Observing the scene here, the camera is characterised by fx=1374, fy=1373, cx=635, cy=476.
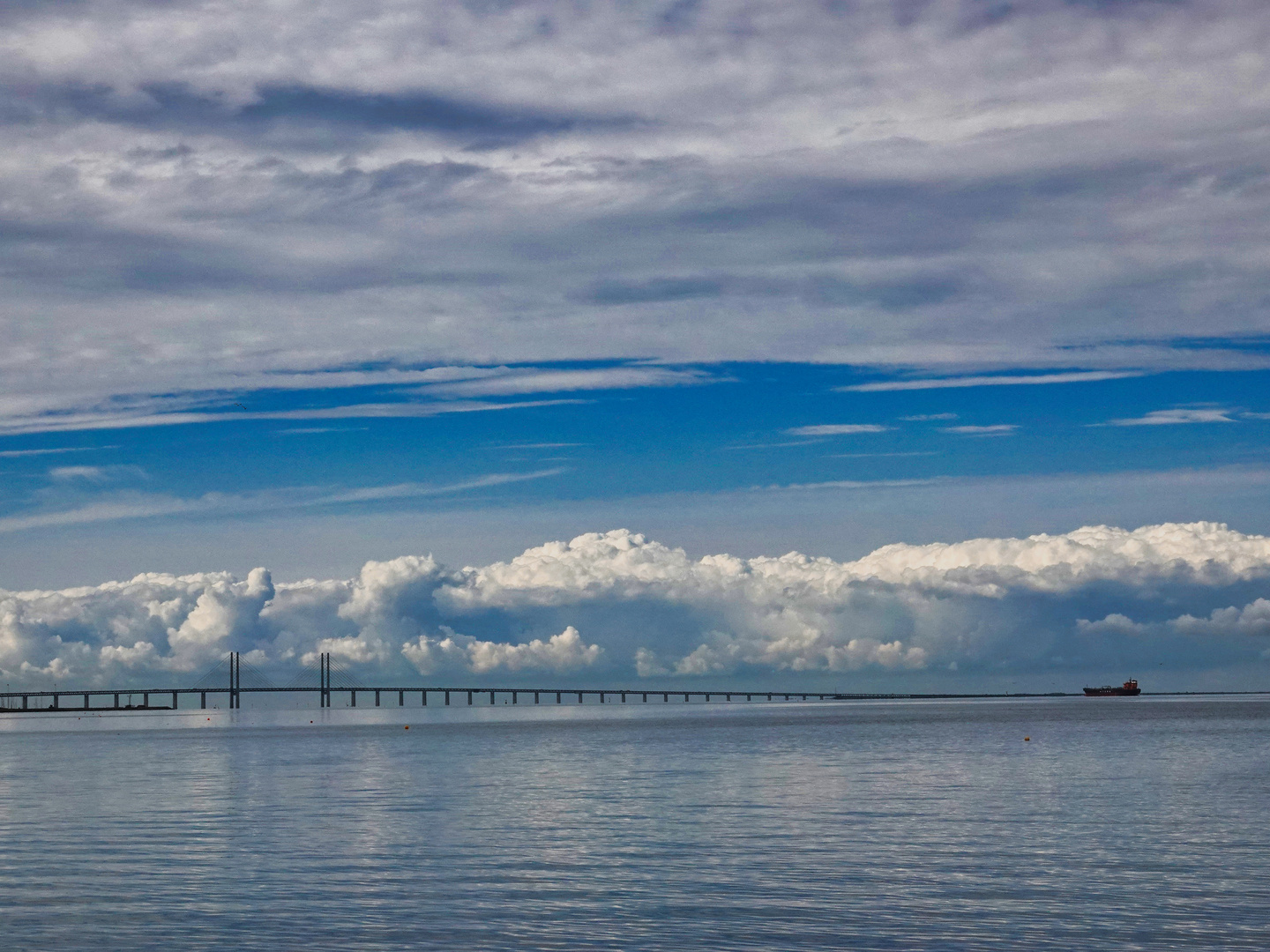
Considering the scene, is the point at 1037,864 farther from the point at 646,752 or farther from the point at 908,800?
the point at 646,752

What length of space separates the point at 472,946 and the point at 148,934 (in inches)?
322

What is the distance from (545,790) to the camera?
77.4m

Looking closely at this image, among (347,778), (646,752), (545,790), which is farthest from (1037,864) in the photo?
(646,752)

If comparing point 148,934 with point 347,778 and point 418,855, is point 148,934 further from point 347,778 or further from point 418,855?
point 347,778

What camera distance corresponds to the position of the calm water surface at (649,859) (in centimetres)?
3288

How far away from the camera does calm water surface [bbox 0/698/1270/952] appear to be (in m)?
32.9

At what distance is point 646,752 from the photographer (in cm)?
12800

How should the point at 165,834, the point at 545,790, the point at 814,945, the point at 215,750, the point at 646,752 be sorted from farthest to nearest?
the point at 215,750 → the point at 646,752 → the point at 545,790 → the point at 165,834 → the point at 814,945

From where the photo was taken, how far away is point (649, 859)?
45562 mm

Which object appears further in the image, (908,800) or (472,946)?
(908,800)

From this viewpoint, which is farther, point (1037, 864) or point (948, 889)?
point (1037, 864)

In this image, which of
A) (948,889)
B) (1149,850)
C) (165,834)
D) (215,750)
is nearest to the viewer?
(948,889)

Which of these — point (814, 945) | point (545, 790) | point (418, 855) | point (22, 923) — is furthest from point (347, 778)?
point (814, 945)

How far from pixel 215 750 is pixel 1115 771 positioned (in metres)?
93.7
